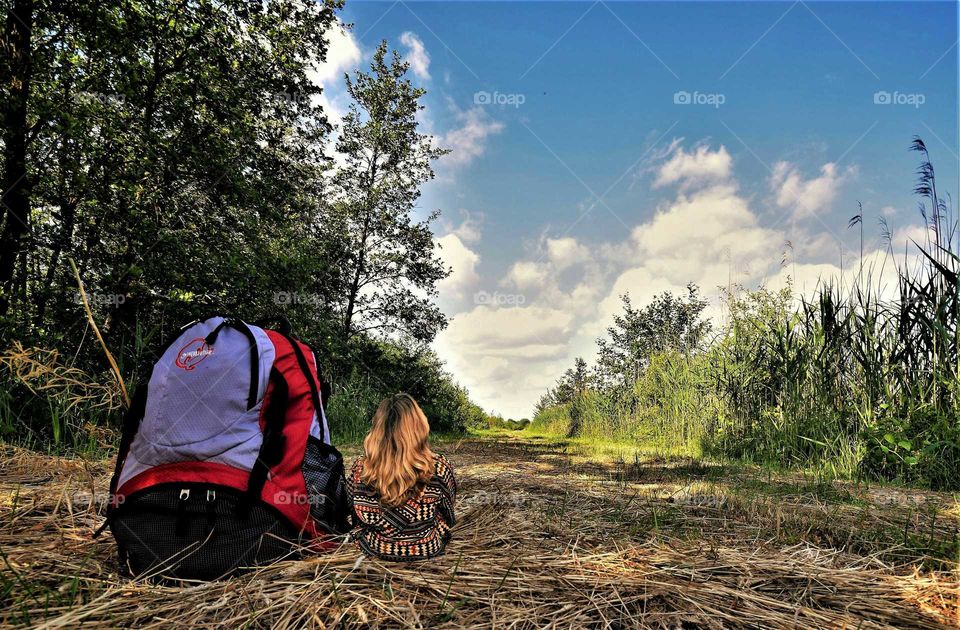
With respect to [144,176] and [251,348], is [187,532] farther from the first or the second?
[144,176]

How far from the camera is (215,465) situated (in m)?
2.08

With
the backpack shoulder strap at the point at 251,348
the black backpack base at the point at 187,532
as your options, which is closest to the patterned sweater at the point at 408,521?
the black backpack base at the point at 187,532

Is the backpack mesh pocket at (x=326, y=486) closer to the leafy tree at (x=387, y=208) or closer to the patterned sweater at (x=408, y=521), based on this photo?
the patterned sweater at (x=408, y=521)

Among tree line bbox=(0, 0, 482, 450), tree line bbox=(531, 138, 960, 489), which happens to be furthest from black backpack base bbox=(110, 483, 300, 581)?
tree line bbox=(531, 138, 960, 489)

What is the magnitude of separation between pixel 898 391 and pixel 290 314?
9.75m

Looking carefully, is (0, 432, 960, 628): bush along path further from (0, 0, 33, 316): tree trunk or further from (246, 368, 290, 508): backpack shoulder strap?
(0, 0, 33, 316): tree trunk

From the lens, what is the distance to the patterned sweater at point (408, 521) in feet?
7.22

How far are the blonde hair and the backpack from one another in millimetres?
355

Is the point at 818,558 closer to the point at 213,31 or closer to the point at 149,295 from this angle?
the point at 149,295

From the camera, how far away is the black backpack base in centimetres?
199

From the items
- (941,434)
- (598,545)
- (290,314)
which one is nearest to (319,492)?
(598,545)

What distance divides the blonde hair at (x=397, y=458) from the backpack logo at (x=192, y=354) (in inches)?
35.2

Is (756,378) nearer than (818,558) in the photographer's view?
No

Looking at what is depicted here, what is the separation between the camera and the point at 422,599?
5.89 ft
